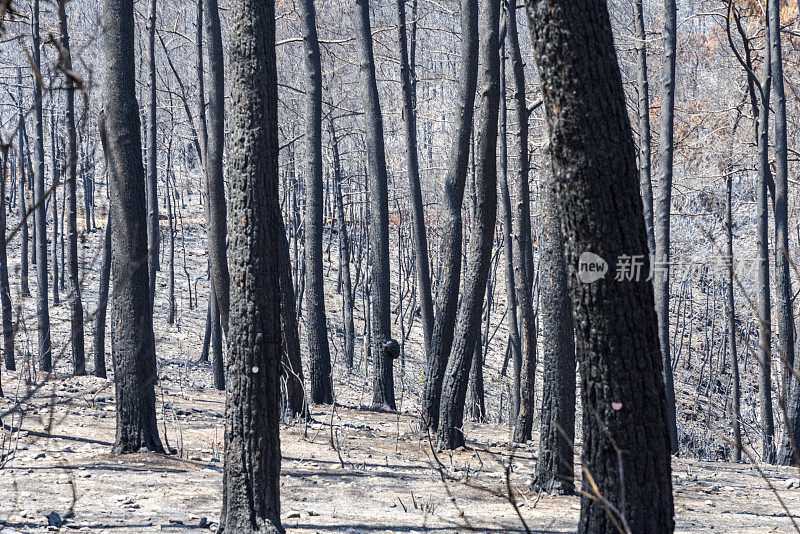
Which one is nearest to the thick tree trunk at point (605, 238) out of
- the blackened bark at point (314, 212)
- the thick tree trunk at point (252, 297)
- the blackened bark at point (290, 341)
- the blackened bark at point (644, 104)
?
the thick tree trunk at point (252, 297)

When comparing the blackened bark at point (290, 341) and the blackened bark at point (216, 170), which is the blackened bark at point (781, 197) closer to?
the blackened bark at point (290, 341)

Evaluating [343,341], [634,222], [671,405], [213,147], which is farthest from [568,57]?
[343,341]

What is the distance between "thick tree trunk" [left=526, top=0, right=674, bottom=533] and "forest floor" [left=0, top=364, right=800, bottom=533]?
1.18 meters

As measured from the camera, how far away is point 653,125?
69.7 ft

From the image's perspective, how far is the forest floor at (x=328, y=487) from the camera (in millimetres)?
5584

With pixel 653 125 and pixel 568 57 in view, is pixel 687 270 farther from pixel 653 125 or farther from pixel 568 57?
pixel 568 57

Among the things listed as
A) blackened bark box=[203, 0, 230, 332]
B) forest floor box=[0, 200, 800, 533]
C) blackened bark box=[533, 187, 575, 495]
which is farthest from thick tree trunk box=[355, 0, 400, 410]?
blackened bark box=[533, 187, 575, 495]

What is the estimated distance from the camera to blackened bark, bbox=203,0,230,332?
1024cm

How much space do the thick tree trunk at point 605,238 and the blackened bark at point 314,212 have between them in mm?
8377

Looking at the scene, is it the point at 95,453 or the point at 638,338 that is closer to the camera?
the point at 638,338

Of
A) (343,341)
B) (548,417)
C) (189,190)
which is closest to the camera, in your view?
(548,417)

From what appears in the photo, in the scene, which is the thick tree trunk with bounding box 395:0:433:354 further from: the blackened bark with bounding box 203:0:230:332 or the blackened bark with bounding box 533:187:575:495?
the blackened bark with bounding box 533:187:575:495

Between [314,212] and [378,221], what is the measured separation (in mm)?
1157

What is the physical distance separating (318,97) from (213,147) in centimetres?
195
